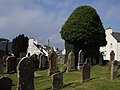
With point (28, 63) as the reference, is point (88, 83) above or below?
below

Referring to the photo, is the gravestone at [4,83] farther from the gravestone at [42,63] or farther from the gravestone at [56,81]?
the gravestone at [42,63]

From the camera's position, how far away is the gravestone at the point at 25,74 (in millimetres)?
16250

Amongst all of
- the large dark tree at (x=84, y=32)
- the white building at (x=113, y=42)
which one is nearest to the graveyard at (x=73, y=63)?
the large dark tree at (x=84, y=32)

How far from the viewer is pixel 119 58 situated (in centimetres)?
6812

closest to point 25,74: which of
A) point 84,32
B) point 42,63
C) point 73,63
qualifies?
point 73,63

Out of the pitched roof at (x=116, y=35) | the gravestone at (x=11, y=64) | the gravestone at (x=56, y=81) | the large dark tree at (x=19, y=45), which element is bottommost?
the gravestone at (x=56, y=81)

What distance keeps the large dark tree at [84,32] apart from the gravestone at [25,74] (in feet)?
71.0

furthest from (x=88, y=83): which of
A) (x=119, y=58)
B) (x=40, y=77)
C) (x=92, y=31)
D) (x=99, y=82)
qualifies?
(x=119, y=58)

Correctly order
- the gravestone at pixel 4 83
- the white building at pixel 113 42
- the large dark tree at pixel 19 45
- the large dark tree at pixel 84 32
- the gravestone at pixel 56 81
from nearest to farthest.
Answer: the gravestone at pixel 4 83
the gravestone at pixel 56 81
the large dark tree at pixel 84 32
the large dark tree at pixel 19 45
the white building at pixel 113 42

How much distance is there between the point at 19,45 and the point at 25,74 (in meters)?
36.2

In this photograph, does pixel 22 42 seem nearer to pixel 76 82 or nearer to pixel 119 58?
pixel 119 58

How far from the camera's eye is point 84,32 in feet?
125

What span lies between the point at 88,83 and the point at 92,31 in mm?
16586

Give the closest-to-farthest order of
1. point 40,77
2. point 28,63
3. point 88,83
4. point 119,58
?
point 28,63
point 88,83
point 40,77
point 119,58
